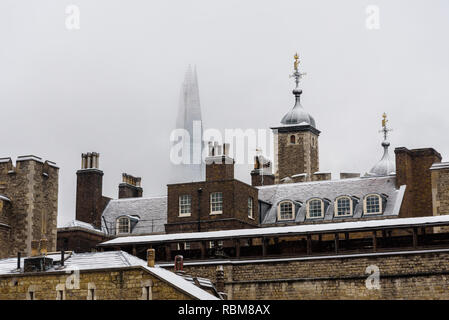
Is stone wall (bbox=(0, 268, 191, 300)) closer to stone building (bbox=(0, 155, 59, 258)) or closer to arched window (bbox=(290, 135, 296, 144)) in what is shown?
stone building (bbox=(0, 155, 59, 258))

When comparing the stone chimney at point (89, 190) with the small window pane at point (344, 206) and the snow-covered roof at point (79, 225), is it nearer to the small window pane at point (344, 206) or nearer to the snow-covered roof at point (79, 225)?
the snow-covered roof at point (79, 225)

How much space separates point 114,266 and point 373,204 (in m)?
25.6

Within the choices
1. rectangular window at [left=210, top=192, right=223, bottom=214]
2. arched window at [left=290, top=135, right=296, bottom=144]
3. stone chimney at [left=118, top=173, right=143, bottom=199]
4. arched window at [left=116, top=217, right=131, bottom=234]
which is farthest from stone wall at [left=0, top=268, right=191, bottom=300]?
arched window at [left=290, top=135, right=296, bottom=144]

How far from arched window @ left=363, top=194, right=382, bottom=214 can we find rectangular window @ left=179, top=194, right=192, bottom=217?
35.5ft

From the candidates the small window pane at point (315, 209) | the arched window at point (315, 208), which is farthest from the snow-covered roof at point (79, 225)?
the small window pane at point (315, 209)

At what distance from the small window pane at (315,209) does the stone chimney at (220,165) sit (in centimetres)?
562

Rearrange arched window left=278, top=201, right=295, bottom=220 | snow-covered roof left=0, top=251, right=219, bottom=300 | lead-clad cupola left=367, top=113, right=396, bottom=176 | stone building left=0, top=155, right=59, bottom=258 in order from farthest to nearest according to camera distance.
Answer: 1. lead-clad cupola left=367, top=113, right=396, bottom=176
2. arched window left=278, top=201, right=295, bottom=220
3. stone building left=0, top=155, right=59, bottom=258
4. snow-covered roof left=0, top=251, right=219, bottom=300

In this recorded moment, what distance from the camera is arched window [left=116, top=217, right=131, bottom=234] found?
6936 centimetres

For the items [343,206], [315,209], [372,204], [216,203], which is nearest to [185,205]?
[216,203]

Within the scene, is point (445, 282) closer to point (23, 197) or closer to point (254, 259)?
point (254, 259)

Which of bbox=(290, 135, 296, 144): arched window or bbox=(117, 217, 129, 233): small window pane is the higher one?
bbox=(290, 135, 296, 144): arched window

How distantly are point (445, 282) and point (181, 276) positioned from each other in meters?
12.1

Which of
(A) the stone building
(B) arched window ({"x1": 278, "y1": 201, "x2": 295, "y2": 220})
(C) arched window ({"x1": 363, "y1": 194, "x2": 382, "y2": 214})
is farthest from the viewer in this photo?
(B) arched window ({"x1": 278, "y1": 201, "x2": 295, "y2": 220})

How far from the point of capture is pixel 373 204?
62594 mm
